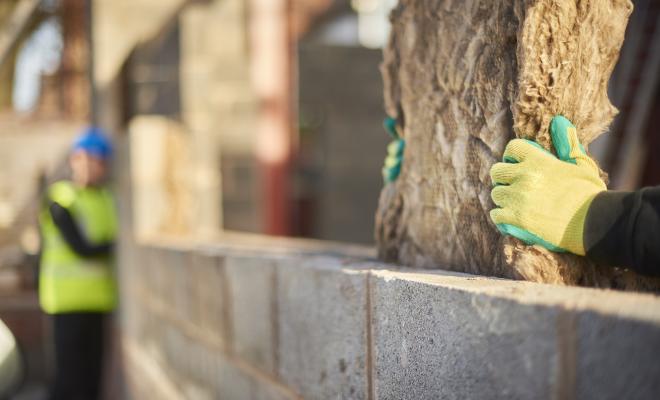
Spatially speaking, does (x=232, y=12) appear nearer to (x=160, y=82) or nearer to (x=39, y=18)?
(x=160, y=82)

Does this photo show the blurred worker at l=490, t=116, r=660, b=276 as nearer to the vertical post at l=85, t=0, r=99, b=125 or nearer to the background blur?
the background blur

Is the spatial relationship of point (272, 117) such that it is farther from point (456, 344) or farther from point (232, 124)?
point (456, 344)

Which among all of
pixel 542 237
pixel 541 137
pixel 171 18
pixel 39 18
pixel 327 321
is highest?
pixel 39 18

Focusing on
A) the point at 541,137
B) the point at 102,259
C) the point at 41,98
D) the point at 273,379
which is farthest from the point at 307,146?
the point at 541,137

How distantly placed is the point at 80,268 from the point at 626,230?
4160 mm

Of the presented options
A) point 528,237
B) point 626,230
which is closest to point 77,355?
point 528,237

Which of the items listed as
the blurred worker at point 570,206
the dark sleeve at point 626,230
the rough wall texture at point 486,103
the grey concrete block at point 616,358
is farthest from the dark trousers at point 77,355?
the grey concrete block at point 616,358

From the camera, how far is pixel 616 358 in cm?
107

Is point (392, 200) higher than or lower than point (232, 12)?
lower

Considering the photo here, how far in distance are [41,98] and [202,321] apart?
11.7 metres

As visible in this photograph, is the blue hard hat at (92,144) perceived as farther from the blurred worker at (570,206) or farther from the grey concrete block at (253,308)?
the blurred worker at (570,206)

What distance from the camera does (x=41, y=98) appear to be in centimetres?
1338

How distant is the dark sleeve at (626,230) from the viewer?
142cm

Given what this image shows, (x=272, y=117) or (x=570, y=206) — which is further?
(x=272, y=117)
